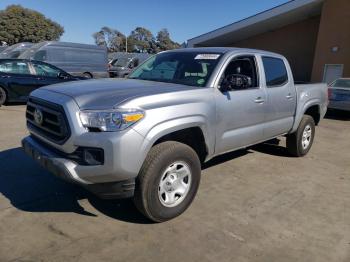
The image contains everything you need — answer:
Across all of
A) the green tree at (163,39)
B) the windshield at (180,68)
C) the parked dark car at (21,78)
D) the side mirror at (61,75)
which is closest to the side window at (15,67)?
the parked dark car at (21,78)

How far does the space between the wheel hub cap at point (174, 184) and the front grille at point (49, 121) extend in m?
1.04

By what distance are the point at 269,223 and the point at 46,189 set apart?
8.64 feet

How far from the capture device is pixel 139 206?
325 centimetres

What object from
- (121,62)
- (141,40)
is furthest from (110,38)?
(121,62)

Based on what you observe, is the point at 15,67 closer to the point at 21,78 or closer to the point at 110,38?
the point at 21,78

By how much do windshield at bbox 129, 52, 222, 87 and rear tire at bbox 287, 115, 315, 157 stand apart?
245cm

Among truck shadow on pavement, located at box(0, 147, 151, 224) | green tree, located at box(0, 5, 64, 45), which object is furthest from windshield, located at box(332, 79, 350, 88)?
green tree, located at box(0, 5, 64, 45)

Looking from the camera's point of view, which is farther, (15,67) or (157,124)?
(15,67)

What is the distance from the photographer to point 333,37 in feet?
55.9

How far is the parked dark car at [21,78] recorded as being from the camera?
9.99 m

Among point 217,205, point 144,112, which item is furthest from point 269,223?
point 144,112

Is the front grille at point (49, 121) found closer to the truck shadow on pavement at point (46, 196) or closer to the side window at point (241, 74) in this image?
the truck shadow on pavement at point (46, 196)

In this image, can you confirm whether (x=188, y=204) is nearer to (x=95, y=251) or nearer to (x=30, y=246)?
(x=95, y=251)

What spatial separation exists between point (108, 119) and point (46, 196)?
62.9 inches
